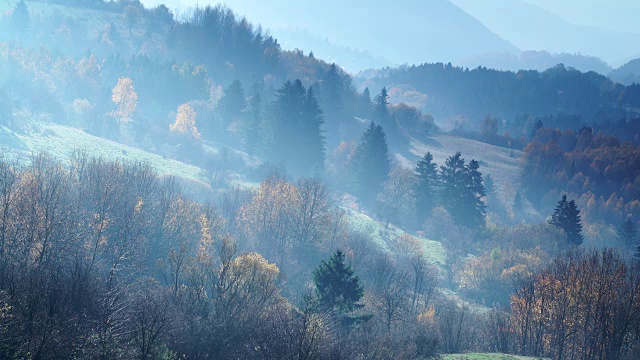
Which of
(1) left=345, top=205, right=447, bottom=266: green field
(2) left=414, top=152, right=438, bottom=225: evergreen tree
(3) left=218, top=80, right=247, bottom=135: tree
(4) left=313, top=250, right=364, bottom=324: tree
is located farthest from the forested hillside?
(1) left=345, top=205, right=447, bottom=266: green field

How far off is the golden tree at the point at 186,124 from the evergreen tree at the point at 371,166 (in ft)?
102

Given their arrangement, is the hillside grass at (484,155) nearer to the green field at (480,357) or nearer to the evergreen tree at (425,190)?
the evergreen tree at (425,190)

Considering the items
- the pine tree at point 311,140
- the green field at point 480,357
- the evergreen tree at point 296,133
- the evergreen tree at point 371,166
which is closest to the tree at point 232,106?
the evergreen tree at point 296,133

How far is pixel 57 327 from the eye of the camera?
79.5 feet

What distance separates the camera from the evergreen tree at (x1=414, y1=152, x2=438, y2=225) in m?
93.6

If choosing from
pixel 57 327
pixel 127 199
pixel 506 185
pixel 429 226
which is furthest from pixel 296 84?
pixel 57 327

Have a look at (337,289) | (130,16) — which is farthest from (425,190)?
(130,16)

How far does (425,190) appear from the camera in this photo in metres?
94.5

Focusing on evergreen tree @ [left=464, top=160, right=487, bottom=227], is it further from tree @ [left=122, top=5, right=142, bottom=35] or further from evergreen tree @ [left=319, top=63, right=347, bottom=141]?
tree @ [left=122, top=5, right=142, bottom=35]

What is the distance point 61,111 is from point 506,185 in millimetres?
87414

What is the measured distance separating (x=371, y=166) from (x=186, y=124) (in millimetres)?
35998

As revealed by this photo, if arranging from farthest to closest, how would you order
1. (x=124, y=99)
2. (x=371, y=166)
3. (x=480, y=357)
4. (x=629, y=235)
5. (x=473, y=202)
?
(x=124, y=99), (x=371, y=166), (x=473, y=202), (x=629, y=235), (x=480, y=357)

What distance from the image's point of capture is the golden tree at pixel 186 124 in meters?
100

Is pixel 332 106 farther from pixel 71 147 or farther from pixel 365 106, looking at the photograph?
pixel 71 147
